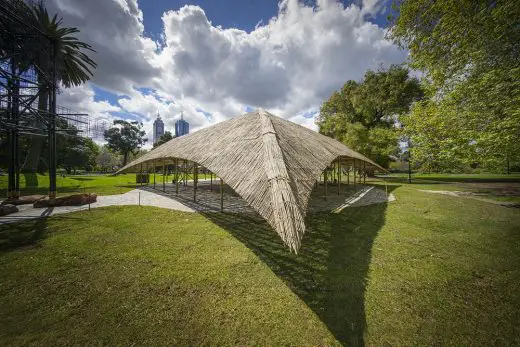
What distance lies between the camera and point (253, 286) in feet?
13.3

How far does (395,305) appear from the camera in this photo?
354 centimetres

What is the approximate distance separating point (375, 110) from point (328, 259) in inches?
1227

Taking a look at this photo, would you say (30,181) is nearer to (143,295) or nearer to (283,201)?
(143,295)

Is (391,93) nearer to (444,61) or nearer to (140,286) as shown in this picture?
(444,61)

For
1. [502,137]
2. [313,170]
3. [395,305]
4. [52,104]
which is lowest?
[395,305]

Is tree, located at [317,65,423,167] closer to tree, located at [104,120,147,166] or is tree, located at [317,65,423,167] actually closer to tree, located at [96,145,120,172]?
tree, located at [104,120,147,166]

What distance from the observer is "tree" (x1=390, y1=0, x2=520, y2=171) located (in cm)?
711

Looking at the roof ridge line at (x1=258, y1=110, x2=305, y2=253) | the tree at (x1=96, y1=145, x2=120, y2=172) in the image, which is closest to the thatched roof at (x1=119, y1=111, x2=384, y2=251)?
the roof ridge line at (x1=258, y1=110, x2=305, y2=253)

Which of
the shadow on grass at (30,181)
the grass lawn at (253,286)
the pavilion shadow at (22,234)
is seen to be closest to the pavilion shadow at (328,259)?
the grass lawn at (253,286)

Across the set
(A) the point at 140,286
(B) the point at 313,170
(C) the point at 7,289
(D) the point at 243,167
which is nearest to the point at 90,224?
(C) the point at 7,289

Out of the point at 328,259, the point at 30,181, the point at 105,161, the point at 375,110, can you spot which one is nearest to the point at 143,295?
the point at 328,259

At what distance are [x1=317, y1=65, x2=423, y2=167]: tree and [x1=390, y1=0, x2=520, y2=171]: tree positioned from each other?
14.6 meters

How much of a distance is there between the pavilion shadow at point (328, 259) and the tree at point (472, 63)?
19.0 ft

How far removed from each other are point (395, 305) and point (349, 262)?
1.51 m
